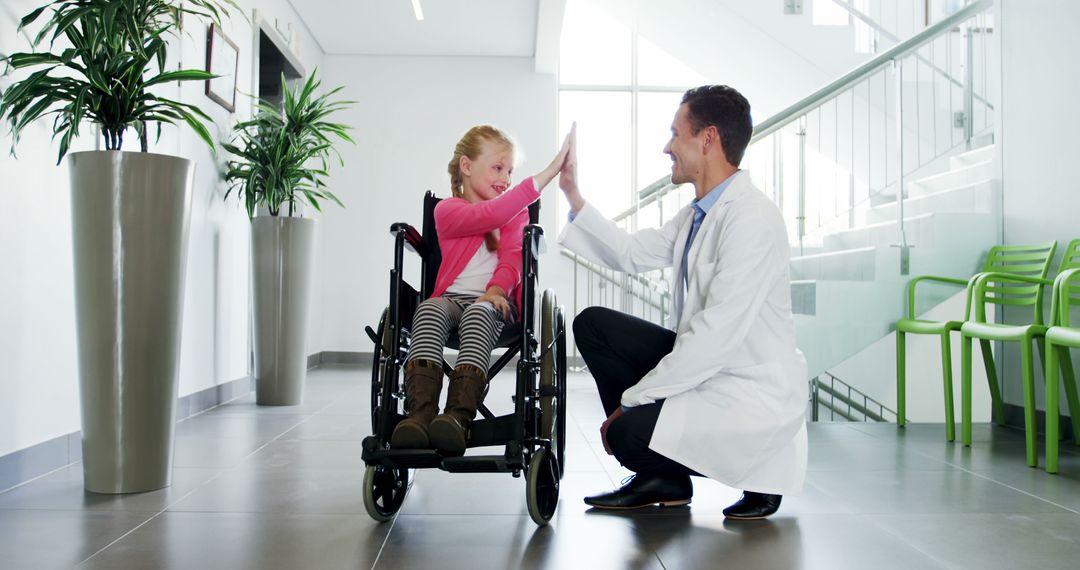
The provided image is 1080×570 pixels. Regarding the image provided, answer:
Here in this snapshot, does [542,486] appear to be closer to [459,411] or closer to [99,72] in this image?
[459,411]

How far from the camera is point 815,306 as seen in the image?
11.8ft

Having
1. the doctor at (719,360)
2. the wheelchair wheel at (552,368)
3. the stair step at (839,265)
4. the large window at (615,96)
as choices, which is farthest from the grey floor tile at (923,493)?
the large window at (615,96)

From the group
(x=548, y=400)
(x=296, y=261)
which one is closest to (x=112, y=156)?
(x=548, y=400)

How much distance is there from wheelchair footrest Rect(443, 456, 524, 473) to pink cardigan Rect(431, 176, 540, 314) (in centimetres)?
48

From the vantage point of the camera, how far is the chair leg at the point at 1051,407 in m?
2.41

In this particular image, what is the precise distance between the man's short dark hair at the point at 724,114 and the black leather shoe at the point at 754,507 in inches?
32.0

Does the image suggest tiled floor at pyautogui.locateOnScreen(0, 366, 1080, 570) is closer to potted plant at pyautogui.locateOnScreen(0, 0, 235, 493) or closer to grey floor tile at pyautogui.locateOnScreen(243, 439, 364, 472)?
A: grey floor tile at pyautogui.locateOnScreen(243, 439, 364, 472)

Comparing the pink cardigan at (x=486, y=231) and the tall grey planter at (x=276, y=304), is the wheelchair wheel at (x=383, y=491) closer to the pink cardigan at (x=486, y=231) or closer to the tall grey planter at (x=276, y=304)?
the pink cardigan at (x=486, y=231)

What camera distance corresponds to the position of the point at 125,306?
2053 mm

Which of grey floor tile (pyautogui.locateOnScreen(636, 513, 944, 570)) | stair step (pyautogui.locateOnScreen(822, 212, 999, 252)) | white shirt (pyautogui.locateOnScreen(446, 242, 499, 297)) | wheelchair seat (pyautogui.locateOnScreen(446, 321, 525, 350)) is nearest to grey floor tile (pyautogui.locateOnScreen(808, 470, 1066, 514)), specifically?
grey floor tile (pyautogui.locateOnScreen(636, 513, 944, 570))

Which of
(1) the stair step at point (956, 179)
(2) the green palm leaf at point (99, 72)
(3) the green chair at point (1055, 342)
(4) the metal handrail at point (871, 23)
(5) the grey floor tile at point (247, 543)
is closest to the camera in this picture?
(5) the grey floor tile at point (247, 543)

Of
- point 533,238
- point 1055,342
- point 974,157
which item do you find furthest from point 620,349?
point 974,157

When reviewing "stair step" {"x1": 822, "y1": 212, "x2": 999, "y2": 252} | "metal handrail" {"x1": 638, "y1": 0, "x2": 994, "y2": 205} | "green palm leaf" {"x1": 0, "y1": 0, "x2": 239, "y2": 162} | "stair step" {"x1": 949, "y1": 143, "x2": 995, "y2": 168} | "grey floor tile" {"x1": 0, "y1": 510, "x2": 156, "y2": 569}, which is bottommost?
"grey floor tile" {"x1": 0, "y1": 510, "x2": 156, "y2": 569}

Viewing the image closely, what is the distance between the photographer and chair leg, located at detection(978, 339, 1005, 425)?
10.7 ft
